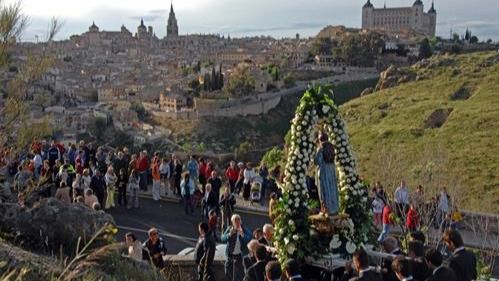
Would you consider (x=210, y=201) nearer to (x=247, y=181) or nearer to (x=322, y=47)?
(x=247, y=181)

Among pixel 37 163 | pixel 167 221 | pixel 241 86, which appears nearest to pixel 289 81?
pixel 241 86

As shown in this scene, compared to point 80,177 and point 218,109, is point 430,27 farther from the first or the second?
point 80,177

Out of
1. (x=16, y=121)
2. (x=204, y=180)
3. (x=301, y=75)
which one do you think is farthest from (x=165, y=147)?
(x=16, y=121)

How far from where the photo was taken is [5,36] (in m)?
10.3

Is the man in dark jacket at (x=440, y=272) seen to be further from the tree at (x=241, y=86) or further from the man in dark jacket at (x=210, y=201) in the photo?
the tree at (x=241, y=86)

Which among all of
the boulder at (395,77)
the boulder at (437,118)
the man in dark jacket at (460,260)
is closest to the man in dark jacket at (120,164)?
the man in dark jacket at (460,260)

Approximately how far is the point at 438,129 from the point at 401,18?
145 meters

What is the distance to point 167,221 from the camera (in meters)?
15.1

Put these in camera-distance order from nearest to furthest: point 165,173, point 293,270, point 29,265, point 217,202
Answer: point 29,265, point 293,270, point 217,202, point 165,173

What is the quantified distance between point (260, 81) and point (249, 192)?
282 ft

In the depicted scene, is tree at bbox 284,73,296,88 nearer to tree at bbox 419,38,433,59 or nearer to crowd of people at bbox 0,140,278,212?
tree at bbox 419,38,433,59

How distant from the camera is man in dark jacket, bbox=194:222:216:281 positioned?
9992 mm

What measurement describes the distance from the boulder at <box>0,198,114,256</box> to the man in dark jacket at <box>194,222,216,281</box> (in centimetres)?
139

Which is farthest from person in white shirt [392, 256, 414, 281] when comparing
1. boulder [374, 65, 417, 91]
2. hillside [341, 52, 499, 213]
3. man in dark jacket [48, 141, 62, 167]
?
boulder [374, 65, 417, 91]
